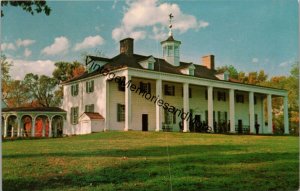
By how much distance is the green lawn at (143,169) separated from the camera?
678 cm

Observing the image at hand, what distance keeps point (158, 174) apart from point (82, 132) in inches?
531

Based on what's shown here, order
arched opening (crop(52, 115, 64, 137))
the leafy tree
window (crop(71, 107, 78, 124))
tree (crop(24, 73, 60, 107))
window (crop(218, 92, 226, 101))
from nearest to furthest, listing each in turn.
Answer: the leafy tree < tree (crop(24, 73, 60, 107)) < arched opening (crop(52, 115, 64, 137)) < window (crop(71, 107, 78, 124)) < window (crop(218, 92, 226, 101))

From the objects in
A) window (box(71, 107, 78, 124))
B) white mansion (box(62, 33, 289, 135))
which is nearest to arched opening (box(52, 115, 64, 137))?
white mansion (box(62, 33, 289, 135))

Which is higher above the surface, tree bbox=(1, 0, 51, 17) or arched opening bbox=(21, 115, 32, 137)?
tree bbox=(1, 0, 51, 17)

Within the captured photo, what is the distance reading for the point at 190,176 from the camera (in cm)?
729

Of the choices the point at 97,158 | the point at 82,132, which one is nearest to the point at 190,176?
the point at 97,158

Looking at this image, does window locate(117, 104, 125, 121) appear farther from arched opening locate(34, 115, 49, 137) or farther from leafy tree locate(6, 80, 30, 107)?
leafy tree locate(6, 80, 30, 107)

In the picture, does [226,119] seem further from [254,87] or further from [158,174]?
[158,174]

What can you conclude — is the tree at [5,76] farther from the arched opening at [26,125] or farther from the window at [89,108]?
the window at [89,108]

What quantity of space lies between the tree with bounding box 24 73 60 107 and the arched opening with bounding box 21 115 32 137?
50cm

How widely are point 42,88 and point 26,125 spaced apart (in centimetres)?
135

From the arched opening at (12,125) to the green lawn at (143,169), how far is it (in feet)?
0.99

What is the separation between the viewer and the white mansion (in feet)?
62.4

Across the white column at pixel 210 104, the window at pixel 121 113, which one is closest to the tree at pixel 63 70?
the window at pixel 121 113
